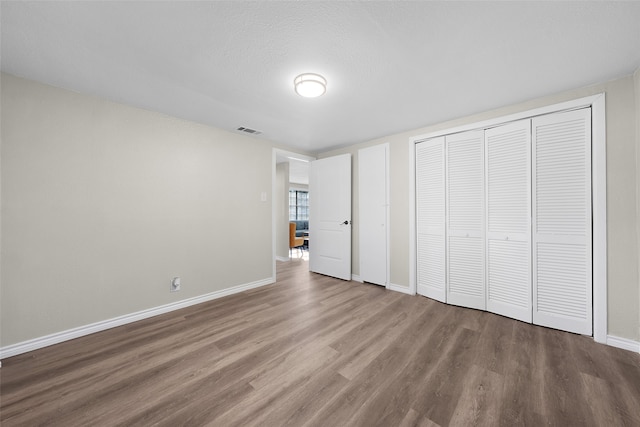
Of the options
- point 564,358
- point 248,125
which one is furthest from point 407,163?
point 564,358

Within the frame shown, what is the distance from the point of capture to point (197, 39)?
5.31 feet

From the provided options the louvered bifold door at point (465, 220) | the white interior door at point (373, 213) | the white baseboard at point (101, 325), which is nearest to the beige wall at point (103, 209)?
the white baseboard at point (101, 325)

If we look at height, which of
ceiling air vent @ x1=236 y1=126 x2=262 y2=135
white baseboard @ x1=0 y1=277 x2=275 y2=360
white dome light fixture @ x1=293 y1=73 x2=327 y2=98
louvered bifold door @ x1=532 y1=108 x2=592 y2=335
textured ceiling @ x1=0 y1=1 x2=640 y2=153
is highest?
ceiling air vent @ x1=236 y1=126 x2=262 y2=135

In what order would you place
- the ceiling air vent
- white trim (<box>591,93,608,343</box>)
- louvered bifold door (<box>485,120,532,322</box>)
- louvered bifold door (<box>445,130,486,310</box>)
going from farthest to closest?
the ceiling air vent < louvered bifold door (<box>445,130,486,310</box>) < louvered bifold door (<box>485,120,532,322</box>) < white trim (<box>591,93,608,343</box>)

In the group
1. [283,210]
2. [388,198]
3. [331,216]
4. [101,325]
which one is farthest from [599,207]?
[283,210]

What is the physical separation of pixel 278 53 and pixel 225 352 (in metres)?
2.38

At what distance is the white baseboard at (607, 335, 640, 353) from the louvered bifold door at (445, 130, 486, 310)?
95cm

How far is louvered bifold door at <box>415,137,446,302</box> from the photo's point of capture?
3156 millimetres

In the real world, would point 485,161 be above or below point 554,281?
above

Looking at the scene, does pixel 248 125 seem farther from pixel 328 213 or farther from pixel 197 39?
pixel 328 213

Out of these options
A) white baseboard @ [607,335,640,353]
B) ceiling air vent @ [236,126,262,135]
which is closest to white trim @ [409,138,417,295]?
white baseboard @ [607,335,640,353]

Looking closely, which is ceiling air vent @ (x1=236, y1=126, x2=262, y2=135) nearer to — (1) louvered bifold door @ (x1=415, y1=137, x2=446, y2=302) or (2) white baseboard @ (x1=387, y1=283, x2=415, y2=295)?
(1) louvered bifold door @ (x1=415, y1=137, x2=446, y2=302)

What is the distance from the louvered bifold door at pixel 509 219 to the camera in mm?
2539

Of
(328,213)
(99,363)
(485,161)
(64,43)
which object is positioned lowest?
(99,363)
